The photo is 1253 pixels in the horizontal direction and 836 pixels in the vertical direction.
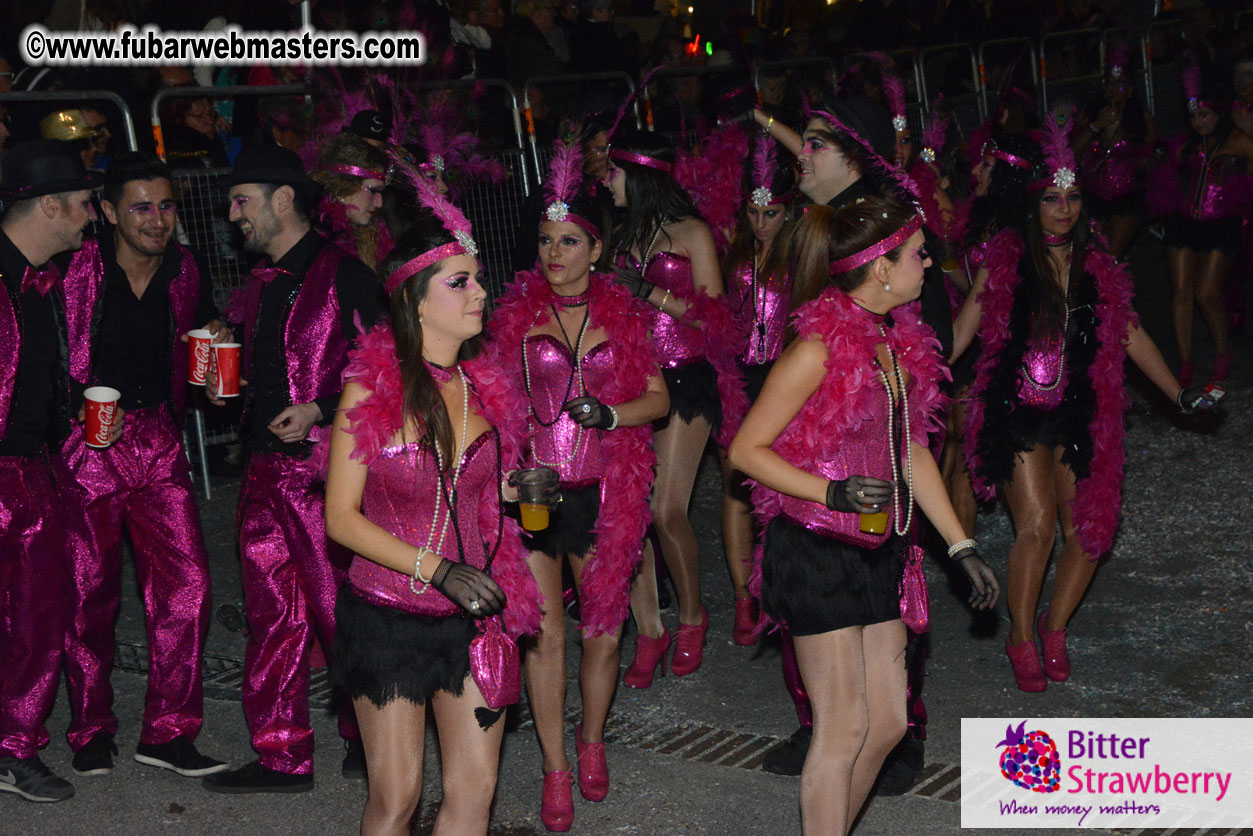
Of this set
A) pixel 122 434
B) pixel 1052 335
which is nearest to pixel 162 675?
pixel 122 434

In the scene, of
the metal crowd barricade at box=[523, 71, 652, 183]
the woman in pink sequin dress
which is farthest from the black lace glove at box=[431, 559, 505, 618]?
the metal crowd barricade at box=[523, 71, 652, 183]

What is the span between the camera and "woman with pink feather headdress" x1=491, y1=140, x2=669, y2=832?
4.66 m

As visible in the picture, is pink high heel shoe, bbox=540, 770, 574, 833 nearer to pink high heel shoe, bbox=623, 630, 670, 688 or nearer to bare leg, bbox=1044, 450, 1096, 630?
pink high heel shoe, bbox=623, 630, 670, 688

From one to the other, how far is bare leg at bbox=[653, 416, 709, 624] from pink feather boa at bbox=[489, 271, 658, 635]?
83 cm

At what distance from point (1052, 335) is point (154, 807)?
3690 mm

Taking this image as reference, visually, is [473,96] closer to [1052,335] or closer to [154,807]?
[1052,335]

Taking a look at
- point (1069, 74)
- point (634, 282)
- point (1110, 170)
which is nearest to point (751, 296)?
point (634, 282)

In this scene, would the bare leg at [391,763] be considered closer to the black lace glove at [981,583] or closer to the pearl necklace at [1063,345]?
the black lace glove at [981,583]

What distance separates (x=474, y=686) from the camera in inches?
137

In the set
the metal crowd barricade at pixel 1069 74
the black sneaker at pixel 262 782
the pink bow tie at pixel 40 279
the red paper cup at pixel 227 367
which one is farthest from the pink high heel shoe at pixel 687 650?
the metal crowd barricade at pixel 1069 74

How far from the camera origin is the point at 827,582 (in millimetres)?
3795

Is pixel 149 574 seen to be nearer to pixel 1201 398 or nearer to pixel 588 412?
pixel 588 412

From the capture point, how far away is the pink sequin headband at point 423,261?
3525 mm

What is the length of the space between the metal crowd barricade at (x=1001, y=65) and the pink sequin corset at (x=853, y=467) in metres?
9.82
